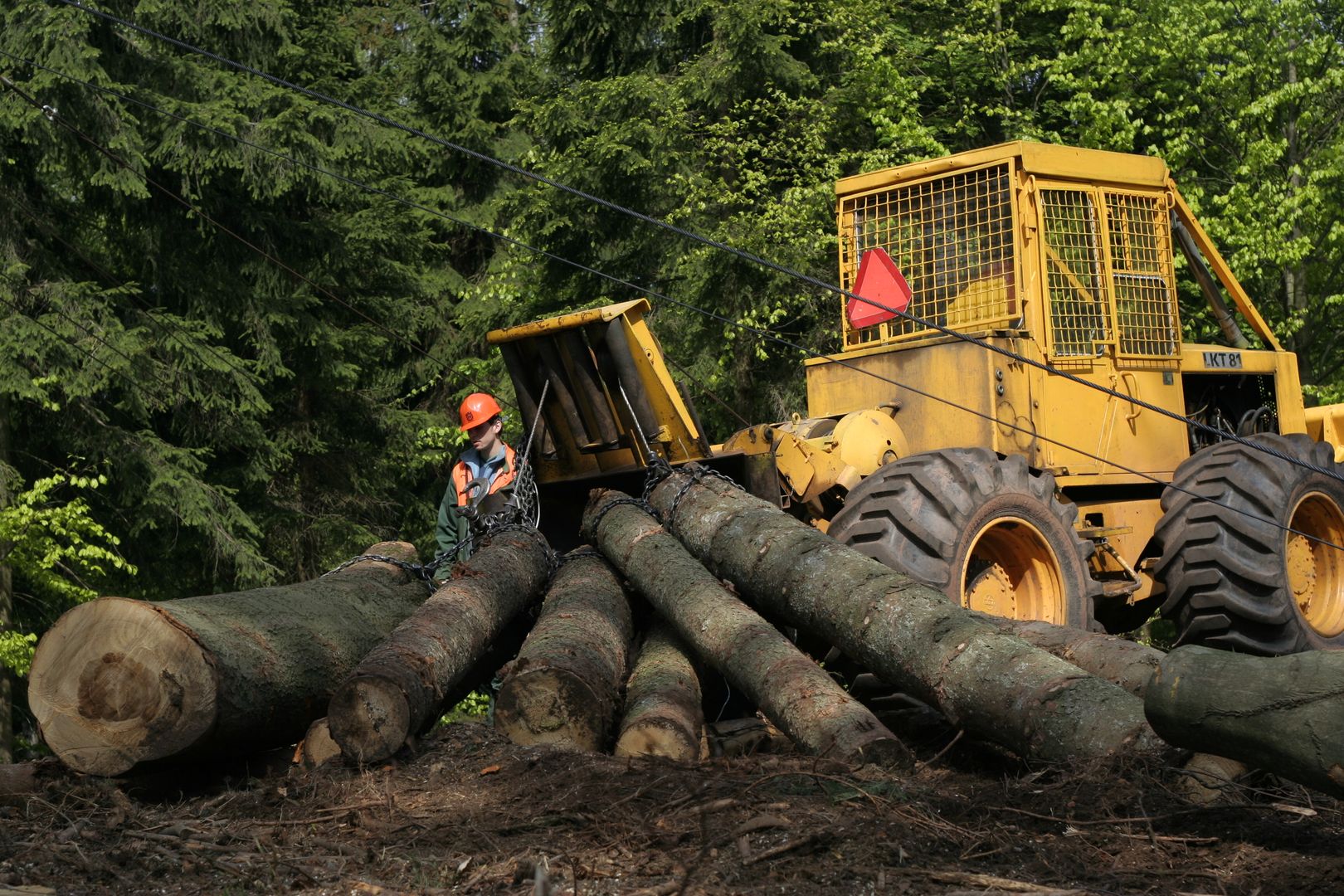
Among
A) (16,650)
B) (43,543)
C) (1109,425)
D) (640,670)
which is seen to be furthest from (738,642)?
(43,543)

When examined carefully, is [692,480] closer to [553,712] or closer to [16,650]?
[553,712]

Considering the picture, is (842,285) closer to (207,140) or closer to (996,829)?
(996,829)

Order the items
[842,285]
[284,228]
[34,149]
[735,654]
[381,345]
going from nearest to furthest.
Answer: [735,654], [842,285], [34,149], [284,228], [381,345]

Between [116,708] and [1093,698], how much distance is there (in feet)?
12.7

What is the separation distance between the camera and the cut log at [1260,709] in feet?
14.7

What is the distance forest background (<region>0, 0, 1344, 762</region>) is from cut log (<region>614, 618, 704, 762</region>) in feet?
29.9

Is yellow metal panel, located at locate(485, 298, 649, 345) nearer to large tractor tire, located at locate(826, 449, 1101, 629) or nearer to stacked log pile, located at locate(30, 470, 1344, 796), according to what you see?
stacked log pile, located at locate(30, 470, 1344, 796)

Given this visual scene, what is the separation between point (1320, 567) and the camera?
10414mm

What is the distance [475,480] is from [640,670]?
92.6 inches

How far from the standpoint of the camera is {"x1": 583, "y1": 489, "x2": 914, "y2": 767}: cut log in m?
6.20

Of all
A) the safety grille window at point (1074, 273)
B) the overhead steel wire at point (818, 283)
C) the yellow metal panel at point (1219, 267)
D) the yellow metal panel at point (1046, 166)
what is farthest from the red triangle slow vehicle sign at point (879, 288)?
the yellow metal panel at point (1219, 267)

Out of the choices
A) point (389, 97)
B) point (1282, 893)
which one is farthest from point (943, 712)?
point (389, 97)

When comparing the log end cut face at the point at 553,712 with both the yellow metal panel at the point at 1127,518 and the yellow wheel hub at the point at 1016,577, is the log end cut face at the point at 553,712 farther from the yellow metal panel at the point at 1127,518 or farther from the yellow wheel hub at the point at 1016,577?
the yellow metal panel at the point at 1127,518

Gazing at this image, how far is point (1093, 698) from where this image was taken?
566 cm
